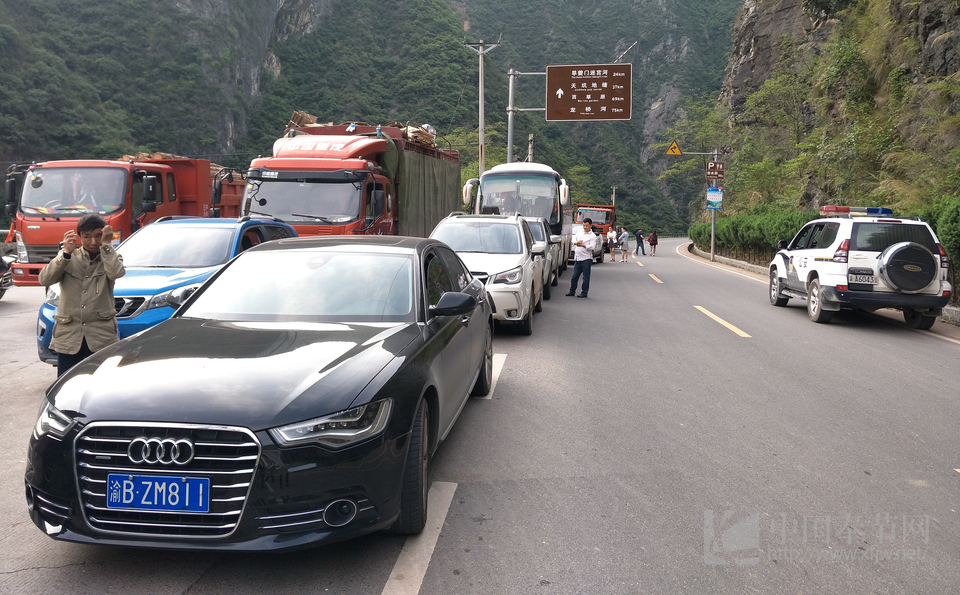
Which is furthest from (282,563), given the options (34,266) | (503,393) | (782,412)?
(34,266)

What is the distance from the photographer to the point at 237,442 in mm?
3139

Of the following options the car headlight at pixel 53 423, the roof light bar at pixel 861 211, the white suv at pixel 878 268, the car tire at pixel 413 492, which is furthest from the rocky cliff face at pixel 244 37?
the car tire at pixel 413 492

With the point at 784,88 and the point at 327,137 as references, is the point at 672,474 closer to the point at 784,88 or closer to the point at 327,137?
the point at 327,137

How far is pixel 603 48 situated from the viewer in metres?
111

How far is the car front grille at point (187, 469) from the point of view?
3125mm

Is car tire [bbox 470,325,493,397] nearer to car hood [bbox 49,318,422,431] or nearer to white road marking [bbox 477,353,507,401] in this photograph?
white road marking [bbox 477,353,507,401]

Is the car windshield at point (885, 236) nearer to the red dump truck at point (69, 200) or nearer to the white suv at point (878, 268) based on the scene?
the white suv at point (878, 268)

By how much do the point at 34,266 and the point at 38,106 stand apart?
1511 inches

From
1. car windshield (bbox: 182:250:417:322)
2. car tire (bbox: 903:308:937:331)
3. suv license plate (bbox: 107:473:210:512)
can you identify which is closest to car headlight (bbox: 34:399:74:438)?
suv license plate (bbox: 107:473:210:512)

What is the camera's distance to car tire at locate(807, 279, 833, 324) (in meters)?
12.2

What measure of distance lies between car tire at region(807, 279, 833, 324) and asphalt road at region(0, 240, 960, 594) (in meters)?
3.41

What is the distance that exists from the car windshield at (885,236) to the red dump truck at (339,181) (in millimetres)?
8193

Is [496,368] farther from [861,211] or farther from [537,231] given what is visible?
[537,231]

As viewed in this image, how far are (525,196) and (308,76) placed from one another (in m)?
56.0
